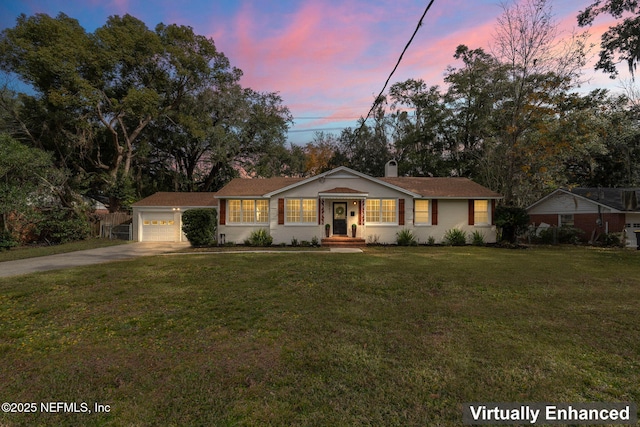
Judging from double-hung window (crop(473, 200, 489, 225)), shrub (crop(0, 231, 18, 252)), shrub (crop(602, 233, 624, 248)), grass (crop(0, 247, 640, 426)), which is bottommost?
grass (crop(0, 247, 640, 426))

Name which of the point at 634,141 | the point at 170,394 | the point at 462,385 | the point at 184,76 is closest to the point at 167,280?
the point at 170,394

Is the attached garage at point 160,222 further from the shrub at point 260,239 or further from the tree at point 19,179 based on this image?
the tree at point 19,179

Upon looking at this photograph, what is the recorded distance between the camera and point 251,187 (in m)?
18.9

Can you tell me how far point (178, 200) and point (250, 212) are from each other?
22.6 feet

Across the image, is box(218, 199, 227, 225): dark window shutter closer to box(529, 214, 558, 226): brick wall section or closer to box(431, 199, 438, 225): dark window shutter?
box(431, 199, 438, 225): dark window shutter

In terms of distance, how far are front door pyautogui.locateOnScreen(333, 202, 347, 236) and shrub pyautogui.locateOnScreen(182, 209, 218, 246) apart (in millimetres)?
7189

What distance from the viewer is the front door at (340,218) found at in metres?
17.7

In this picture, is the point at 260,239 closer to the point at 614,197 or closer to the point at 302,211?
the point at 302,211

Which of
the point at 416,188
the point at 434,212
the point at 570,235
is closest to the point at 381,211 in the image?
the point at 416,188

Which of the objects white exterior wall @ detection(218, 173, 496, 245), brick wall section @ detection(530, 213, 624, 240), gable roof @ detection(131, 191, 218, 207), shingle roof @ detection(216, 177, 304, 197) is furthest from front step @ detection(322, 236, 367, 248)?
brick wall section @ detection(530, 213, 624, 240)

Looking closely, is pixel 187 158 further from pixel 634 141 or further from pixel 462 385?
pixel 634 141

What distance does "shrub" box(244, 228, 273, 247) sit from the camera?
16797 millimetres

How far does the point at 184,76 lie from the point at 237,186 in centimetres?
1244

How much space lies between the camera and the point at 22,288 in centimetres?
712
